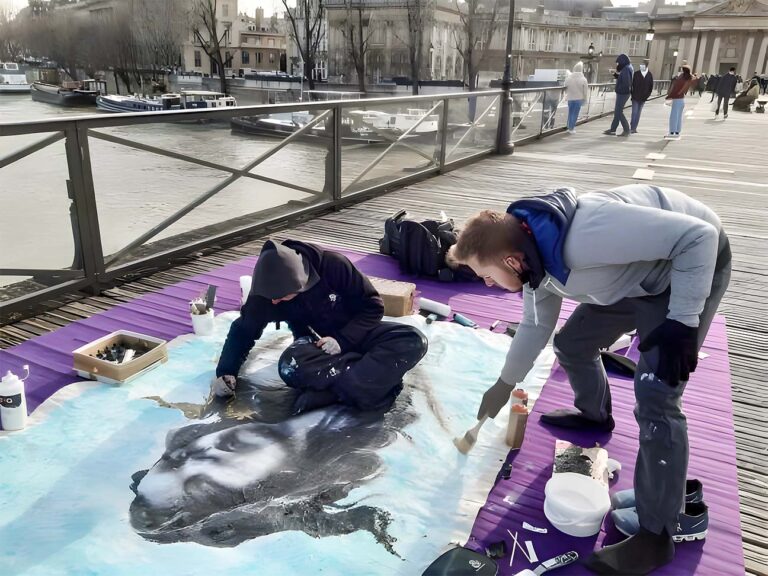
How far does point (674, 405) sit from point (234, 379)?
6.95 feet

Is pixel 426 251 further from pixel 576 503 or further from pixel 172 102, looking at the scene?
pixel 172 102

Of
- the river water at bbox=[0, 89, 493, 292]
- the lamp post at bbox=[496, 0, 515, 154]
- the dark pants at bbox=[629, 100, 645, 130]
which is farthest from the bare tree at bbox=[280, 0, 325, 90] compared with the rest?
the river water at bbox=[0, 89, 493, 292]

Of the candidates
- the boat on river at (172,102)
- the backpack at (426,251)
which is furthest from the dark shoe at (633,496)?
the boat on river at (172,102)

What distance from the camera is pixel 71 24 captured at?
184 feet

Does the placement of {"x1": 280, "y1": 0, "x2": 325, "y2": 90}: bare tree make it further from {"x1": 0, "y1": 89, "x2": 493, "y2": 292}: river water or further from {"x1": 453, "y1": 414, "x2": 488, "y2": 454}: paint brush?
{"x1": 453, "y1": 414, "x2": 488, "y2": 454}: paint brush

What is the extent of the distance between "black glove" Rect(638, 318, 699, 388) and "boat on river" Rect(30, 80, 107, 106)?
54.5 meters

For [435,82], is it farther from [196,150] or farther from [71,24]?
[196,150]

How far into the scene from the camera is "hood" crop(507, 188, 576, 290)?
1.85m

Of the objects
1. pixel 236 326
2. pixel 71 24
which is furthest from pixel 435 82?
pixel 236 326

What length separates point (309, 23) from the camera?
49219 millimetres

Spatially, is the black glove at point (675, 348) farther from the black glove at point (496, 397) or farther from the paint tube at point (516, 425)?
the paint tube at point (516, 425)

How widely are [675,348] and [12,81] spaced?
7197 cm

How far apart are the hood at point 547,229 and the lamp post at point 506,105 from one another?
10290 millimetres

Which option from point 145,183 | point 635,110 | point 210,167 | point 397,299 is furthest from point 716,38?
point 397,299
